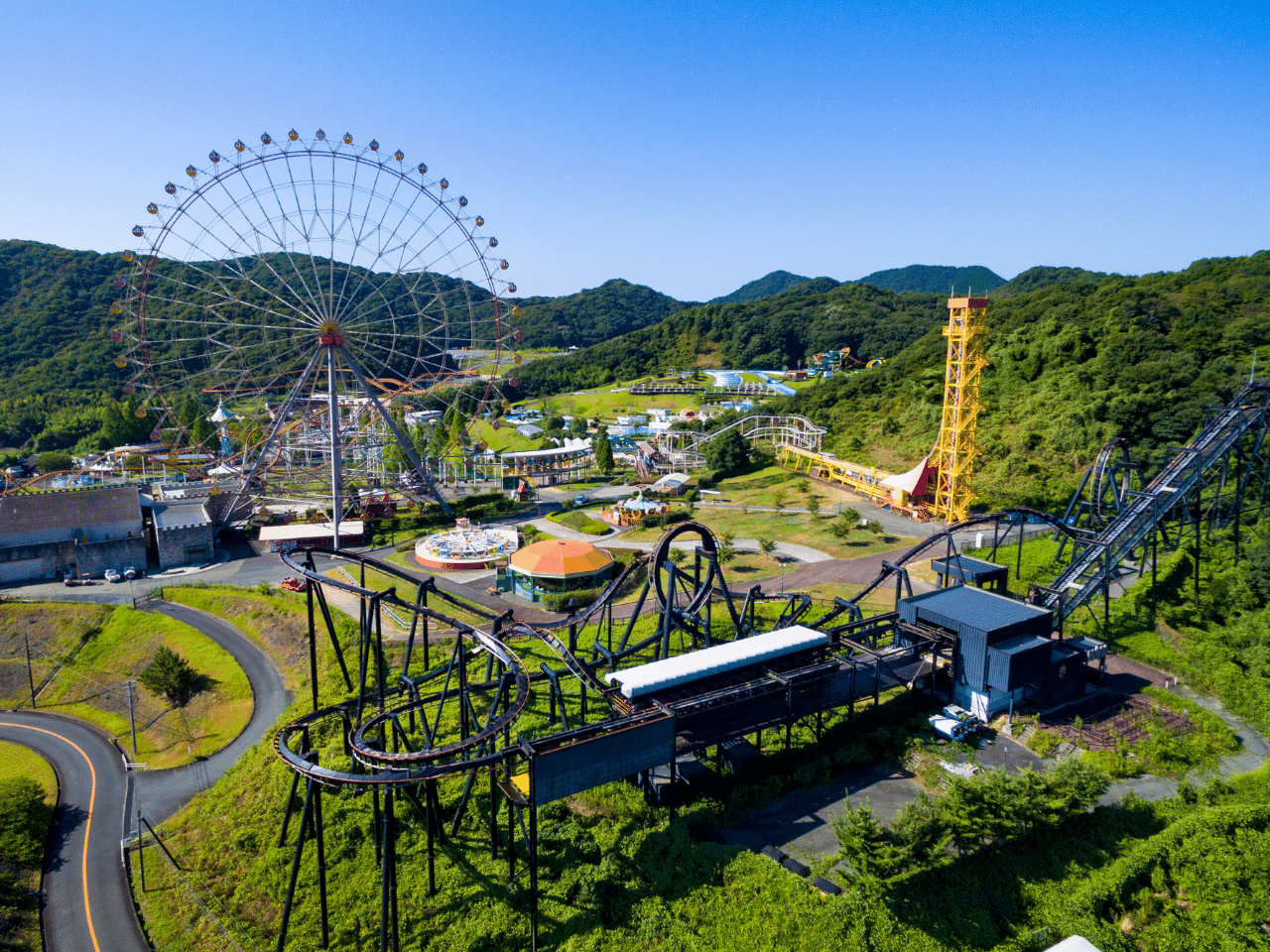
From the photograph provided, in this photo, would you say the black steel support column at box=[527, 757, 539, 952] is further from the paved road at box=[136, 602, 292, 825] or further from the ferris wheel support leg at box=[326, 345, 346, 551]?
the ferris wheel support leg at box=[326, 345, 346, 551]

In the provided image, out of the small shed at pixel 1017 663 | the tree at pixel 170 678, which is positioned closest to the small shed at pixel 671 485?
the tree at pixel 170 678

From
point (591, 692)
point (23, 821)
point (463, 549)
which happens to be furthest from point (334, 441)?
point (591, 692)

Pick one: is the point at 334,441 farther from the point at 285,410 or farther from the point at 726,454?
the point at 726,454

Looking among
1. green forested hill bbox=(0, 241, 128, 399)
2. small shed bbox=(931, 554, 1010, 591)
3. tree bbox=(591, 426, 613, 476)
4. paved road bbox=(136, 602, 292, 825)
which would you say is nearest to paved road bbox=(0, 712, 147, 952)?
paved road bbox=(136, 602, 292, 825)

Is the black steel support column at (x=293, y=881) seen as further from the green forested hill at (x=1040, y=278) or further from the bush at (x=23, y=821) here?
the green forested hill at (x=1040, y=278)

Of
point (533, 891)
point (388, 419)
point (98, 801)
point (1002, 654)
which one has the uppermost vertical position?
point (388, 419)

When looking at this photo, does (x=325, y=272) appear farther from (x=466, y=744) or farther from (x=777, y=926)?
(x=777, y=926)
